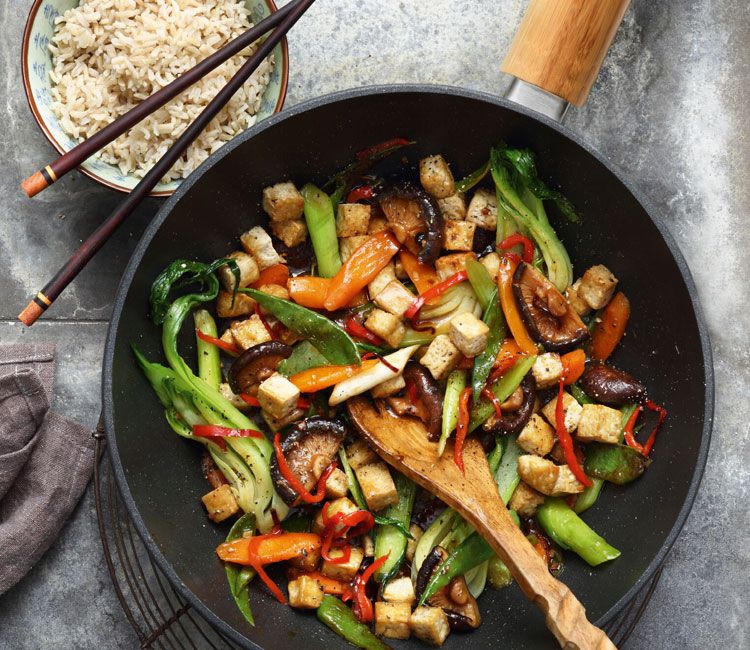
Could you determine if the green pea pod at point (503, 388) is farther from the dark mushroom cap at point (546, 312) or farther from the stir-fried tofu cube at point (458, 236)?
the stir-fried tofu cube at point (458, 236)

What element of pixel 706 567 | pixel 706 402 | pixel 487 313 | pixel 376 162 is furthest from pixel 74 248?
pixel 706 567

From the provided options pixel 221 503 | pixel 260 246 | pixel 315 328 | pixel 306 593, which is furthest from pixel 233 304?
pixel 306 593

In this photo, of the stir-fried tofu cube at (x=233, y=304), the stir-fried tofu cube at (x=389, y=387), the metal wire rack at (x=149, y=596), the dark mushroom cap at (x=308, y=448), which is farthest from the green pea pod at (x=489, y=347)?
the metal wire rack at (x=149, y=596)

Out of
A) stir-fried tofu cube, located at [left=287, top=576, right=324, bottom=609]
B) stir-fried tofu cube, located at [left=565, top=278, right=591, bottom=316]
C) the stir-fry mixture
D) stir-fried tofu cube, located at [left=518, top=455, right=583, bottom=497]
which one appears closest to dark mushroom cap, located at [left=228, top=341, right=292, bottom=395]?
the stir-fry mixture

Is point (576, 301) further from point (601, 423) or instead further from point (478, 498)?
point (478, 498)

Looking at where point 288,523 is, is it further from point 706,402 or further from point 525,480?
point 706,402
